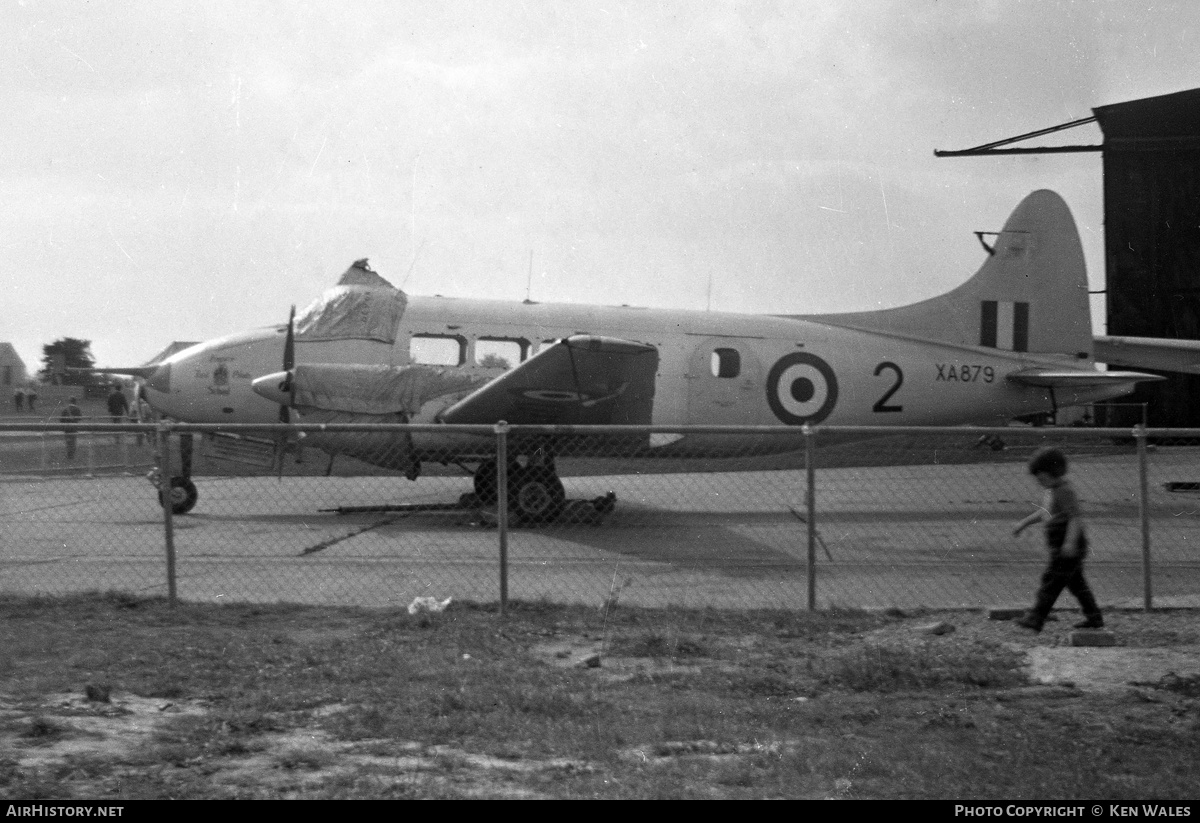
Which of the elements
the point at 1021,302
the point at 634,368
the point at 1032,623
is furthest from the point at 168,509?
the point at 1021,302

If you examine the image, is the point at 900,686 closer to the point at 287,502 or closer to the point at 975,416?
the point at 287,502

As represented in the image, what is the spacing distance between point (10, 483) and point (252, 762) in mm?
17342

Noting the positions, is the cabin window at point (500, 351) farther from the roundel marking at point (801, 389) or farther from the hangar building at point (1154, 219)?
the hangar building at point (1154, 219)

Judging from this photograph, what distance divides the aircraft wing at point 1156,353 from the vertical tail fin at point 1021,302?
579cm

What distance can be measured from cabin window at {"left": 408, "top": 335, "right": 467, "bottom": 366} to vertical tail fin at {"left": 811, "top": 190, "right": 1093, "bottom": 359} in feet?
21.3

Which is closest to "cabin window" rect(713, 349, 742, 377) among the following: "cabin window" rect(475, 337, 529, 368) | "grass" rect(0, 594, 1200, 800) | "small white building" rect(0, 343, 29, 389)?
"cabin window" rect(475, 337, 529, 368)

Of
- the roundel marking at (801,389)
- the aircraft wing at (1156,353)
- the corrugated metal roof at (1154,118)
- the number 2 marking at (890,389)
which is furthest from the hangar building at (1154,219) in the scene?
the roundel marking at (801,389)

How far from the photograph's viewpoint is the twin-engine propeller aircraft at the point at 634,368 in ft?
48.2

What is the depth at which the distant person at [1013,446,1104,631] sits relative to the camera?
727 cm

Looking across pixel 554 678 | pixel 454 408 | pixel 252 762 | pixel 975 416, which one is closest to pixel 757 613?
pixel 554 678

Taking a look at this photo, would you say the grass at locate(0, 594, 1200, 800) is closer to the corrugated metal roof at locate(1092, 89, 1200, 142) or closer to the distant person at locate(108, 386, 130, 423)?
the distant person at locate(108, 386, 130, 423)

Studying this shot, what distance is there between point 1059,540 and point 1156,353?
65.3 ft

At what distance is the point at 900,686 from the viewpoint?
21.0 ft

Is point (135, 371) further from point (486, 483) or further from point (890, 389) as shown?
point (890, 389)
